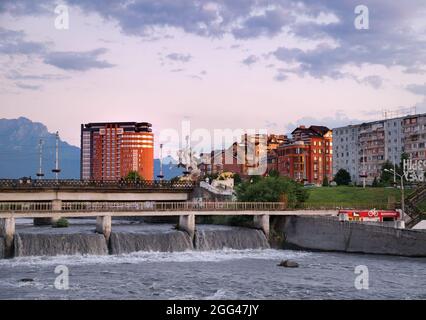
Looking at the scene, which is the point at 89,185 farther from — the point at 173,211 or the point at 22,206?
the point at 173,211

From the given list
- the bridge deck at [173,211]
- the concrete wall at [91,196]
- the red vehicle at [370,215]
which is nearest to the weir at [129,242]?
the bridge deck at [173,211]

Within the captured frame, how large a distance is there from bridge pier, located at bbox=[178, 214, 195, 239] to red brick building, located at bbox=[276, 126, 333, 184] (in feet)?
323

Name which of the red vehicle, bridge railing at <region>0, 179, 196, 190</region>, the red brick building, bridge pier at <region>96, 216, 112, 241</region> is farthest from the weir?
the red brick building

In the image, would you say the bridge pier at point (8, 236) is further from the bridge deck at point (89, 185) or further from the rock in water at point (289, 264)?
the rock in water at point (289, 264)

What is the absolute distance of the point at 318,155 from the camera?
18900cm

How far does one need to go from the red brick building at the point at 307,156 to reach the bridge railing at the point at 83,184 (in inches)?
2870

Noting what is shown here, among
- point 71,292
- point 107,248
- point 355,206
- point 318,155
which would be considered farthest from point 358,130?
point 71,292

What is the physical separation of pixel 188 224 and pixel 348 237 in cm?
1986

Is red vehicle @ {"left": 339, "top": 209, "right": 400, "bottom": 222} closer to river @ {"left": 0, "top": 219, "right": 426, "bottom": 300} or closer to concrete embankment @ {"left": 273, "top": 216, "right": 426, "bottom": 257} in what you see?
concrete embankment @ {"left": 273, "top": 216, "right": 426, "bottom": 257}

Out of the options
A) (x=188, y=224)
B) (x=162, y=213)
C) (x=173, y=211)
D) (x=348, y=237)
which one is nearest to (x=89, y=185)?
(x=173, y=211)

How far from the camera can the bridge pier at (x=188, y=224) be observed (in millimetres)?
77750

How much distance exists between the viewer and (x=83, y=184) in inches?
3903

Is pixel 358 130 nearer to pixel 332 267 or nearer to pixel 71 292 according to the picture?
pixel 332 267
